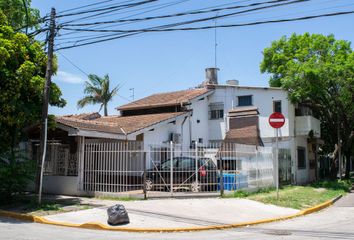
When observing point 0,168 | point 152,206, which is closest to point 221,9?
point 152,206

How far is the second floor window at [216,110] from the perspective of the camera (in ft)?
88.6

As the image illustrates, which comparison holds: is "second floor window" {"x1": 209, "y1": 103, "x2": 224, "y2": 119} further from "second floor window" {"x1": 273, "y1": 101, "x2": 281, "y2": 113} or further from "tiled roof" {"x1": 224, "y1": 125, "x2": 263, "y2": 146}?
"second floor window" {"x1": 273, "y1": 101, "x2": 281, "y2": 113}

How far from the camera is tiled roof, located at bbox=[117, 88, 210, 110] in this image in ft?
83.3

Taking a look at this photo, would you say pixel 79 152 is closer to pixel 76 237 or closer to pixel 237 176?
pixel 237 176

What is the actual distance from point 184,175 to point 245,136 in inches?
328

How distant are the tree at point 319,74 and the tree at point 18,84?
1437cm

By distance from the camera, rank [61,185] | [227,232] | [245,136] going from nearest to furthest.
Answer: [227,232], [61,185], [245,136]

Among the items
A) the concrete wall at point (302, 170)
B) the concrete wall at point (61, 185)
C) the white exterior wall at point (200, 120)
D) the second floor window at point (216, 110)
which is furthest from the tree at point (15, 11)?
the concrete wall at point (302, 170)

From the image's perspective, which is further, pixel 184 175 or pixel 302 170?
pixel 302 170

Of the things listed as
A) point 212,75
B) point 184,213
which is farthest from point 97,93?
point 184,213

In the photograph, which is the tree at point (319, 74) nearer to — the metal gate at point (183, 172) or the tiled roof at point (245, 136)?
the tiled roof at point (245, 136)

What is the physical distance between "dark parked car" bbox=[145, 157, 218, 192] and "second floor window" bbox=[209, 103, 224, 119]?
10499 mm

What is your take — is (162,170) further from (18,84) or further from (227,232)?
(227,232)

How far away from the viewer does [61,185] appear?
57.2 ft
